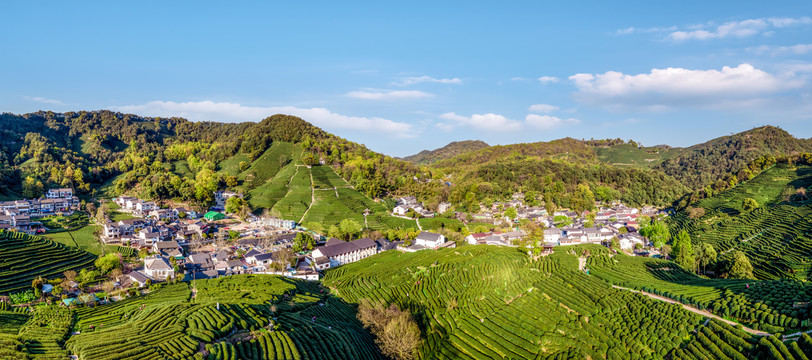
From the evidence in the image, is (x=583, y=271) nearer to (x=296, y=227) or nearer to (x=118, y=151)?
(x=296, y=227)

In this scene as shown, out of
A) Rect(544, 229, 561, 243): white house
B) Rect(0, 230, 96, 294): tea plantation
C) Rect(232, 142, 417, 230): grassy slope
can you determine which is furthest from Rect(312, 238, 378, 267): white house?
Rect(544, 229, 561, 243): white house

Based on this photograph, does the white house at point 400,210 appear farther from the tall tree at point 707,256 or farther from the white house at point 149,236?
the tall tree at point 707,256

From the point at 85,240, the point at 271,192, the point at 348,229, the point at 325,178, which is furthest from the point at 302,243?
the point at 325,178

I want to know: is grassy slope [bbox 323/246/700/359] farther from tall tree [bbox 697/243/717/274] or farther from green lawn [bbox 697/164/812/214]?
green lawn [bbox 697/164/812/214]

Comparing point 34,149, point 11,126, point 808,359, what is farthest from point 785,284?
point 11,126

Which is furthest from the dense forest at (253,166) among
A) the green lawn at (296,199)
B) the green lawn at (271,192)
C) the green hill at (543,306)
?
the green hill at (543,306)

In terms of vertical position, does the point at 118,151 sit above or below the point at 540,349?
above
